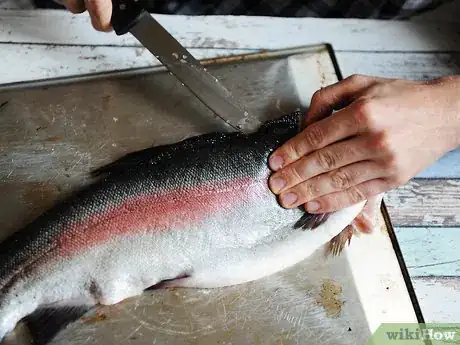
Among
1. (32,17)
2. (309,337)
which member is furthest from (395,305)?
(32,17)

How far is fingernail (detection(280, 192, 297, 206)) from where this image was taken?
115cm

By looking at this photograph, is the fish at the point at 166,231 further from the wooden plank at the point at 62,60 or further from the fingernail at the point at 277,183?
the wooden plank at the point at 62,60

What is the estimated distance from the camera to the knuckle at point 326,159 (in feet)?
3.69

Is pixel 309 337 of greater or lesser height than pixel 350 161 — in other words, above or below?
below

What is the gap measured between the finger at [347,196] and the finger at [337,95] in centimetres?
17

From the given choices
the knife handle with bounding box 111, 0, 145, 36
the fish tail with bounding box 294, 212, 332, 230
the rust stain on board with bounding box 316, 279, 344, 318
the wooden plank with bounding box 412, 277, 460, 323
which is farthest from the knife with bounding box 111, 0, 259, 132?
the wooden plank with bounding box 412, 277, 460, 323

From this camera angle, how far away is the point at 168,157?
116 cm

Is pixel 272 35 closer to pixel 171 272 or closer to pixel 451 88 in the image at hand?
pixel 451 88

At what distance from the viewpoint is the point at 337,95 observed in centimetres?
121

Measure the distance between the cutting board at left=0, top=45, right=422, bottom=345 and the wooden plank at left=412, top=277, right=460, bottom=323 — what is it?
0.14 ft

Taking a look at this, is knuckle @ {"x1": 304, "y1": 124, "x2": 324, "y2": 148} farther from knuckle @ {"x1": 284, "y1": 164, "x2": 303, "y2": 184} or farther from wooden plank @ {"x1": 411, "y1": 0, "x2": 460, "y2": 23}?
wooden plank @ {"x1": 411, "y1": 0, "x2": 460, "y2": 23}

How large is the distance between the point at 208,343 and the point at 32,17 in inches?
38.7

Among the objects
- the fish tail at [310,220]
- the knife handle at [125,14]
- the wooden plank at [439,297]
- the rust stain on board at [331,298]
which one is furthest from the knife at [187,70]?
the wooden plank at [439,297]

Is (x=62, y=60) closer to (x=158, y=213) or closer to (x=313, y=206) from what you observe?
(x=158, y=213)
